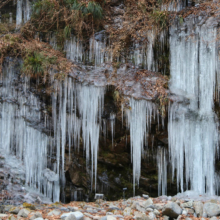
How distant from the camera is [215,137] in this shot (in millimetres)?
6551

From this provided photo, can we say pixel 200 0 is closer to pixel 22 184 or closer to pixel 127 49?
pixel 127 49

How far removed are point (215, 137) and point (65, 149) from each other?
4.73 metres

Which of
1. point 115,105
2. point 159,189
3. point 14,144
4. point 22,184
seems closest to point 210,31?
point 115,105

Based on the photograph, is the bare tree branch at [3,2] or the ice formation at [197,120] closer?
the ice formation at [197,120]

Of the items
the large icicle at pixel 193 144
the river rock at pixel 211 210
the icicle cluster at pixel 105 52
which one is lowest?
the river rock at pixel 211 210

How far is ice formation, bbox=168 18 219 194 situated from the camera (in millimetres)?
6531

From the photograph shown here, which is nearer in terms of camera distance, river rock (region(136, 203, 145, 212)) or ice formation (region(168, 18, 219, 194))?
river rock (region(136, 203, 145, 212))

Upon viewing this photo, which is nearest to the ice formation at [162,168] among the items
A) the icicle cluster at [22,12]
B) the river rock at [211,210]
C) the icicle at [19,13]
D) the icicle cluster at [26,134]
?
the river rock at [211,210]

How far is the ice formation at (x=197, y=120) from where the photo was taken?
21.4ft

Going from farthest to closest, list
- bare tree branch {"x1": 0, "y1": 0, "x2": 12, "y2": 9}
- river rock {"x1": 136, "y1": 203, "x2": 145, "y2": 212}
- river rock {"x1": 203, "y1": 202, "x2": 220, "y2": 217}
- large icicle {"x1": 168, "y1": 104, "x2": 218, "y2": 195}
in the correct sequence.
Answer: bare tree branch {"x1": 0, "y1": 0, "x2": 12, "y2": 9} < large icicle {"x1": 168, "y1": 104, "x2": 218, "y2": 195} < river rock {"x1": 136, "y1": 203, "x2": 145, "y2": 212} < river rock {"x1": 203, "y1": 202, "x2": 220, "y2": 217}

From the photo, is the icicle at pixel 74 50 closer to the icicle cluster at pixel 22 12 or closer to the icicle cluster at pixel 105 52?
the icicle cluster at pixel 105 52

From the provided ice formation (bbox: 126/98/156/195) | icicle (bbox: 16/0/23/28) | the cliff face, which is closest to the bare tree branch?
icicle (bbox: 16/0/23/28)

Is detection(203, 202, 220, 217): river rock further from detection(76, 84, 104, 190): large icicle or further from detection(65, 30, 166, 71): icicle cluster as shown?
detection(65, 30, 166, 71): icicle cluster

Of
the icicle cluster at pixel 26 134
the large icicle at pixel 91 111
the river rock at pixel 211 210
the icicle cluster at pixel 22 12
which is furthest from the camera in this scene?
the icicle cluster at pixel 22 12
